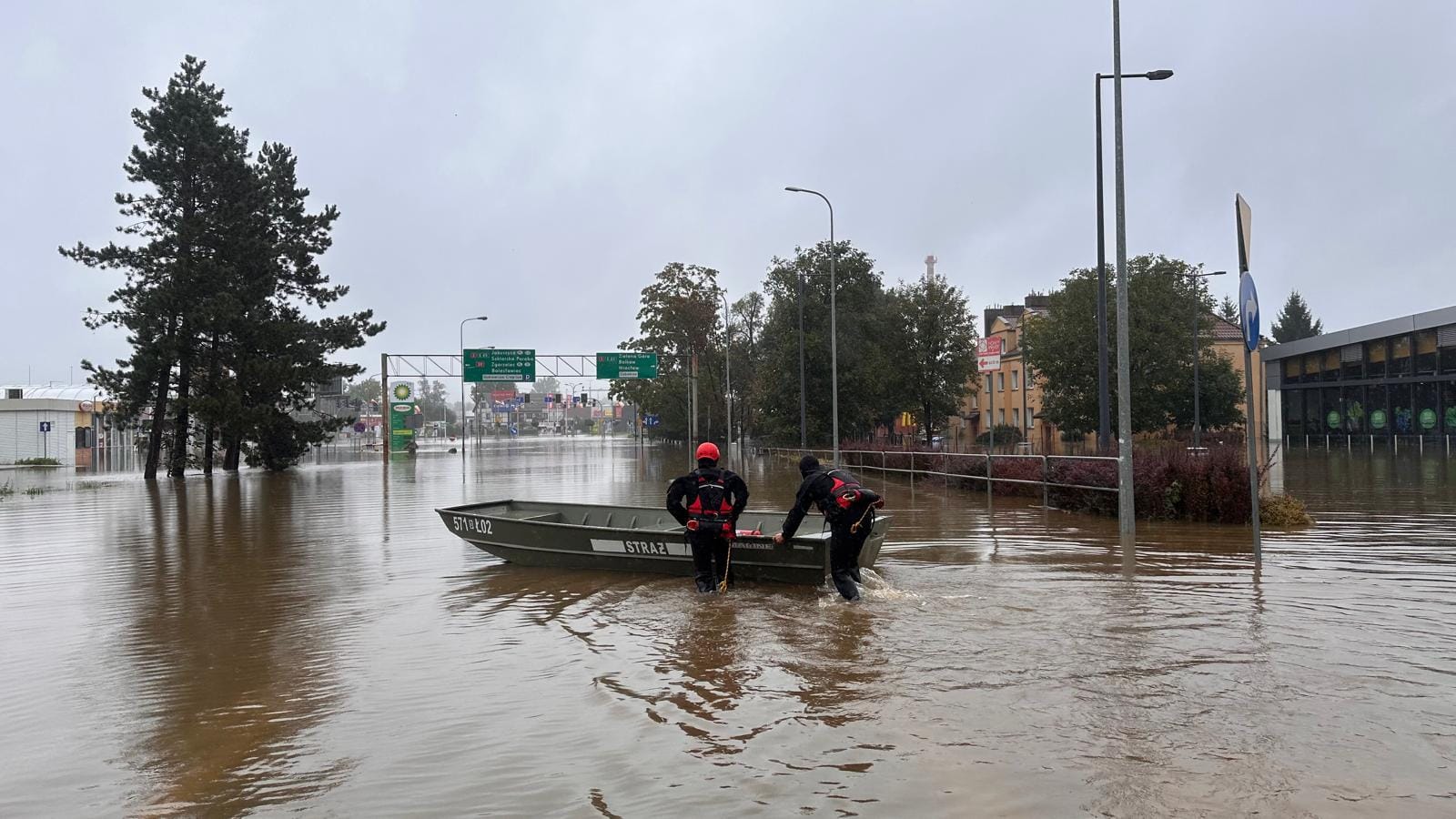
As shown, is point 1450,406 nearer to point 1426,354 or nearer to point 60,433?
point 1426,354

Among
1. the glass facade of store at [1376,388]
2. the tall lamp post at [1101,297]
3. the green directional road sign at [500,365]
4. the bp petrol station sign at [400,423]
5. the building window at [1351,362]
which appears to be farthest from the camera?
the bp petrol station sign at [400,423]

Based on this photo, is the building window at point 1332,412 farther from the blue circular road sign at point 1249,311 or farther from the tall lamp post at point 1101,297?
the blue circular road sign at point 1249,311

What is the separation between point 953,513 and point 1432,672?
39.0 ft

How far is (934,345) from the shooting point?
4256 centimetres

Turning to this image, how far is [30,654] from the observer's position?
7742mm

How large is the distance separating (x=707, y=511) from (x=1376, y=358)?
50.6 m

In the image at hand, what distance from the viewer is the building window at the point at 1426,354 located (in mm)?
44812

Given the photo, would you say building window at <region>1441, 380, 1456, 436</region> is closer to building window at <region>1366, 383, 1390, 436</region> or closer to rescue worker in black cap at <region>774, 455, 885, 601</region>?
building window at <region>1366, 383, 1390, 436</region>

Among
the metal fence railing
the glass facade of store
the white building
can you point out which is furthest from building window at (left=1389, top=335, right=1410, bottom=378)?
the white building

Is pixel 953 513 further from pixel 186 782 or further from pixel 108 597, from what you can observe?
pixel 186 782

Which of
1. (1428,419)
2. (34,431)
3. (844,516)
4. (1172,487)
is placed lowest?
(1172,487)

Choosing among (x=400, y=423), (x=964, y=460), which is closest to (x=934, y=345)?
(x=964, y=460)

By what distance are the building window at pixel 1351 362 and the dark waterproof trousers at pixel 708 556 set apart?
51.1 metres

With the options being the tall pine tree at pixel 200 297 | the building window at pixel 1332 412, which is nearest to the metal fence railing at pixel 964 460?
the tall pine tree at pixel 200 297
